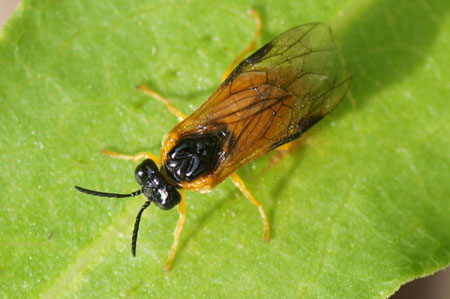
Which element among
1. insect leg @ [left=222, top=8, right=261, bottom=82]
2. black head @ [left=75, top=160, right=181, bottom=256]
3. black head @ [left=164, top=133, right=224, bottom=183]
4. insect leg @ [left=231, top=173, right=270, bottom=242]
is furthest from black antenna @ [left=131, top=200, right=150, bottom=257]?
insect leg @ [left=222, top=8, right=261, bottom=82]

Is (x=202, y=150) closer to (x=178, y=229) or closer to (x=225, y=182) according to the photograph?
(x=225, y=182)

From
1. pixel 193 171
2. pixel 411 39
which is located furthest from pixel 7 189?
pixel 411 39

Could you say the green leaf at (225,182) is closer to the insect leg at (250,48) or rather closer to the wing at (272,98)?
the insect leg at (250,48)

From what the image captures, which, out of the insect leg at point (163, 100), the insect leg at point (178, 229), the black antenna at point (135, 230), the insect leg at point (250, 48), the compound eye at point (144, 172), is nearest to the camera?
the black antenna at point (135, 230)

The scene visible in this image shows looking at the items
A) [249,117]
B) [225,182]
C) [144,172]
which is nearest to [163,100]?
[144,172]

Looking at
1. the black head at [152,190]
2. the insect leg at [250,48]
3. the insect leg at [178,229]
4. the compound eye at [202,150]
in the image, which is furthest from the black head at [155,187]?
the insect leg at [250,48]
